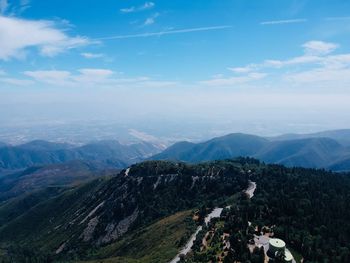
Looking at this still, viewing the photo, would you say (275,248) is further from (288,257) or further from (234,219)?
(234,219)

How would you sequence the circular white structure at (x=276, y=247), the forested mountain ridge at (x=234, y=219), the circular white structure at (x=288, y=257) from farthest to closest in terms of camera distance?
1. the forested mountain ridge at (x=234, y=219)
2. the circular white structure at (x=276, y=247)
3. the circular white structure at (x=288, y=257)

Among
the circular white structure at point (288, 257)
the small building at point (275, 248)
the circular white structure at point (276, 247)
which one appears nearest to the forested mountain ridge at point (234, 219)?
the small building at point (275, 248)

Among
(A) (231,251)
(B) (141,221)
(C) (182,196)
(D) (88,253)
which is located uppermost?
(A) (231,251)

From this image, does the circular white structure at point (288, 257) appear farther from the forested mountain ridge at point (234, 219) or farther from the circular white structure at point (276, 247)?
the forested mountain ridge at point (234, 219)

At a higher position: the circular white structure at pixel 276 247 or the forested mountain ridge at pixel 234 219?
the circular white structure at pixel 276 247

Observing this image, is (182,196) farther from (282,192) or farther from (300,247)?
(300,247)

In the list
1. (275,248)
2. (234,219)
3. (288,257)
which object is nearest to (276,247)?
(275,248)

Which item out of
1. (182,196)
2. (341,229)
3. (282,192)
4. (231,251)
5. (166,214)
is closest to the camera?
(231,251)

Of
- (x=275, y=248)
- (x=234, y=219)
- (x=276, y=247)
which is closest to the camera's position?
(x=276, y=247)

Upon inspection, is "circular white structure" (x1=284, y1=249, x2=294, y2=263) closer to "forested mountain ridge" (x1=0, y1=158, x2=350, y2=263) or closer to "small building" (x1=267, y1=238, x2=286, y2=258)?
"small building" (x1=267, y1=238, x2=286, y2=258)

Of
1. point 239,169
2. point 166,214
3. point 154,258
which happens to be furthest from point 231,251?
point 239,169

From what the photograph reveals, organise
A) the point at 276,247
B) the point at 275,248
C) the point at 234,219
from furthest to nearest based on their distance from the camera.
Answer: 1. the point at 234,219
2. the point at 275,248
3. the point at 276,247
